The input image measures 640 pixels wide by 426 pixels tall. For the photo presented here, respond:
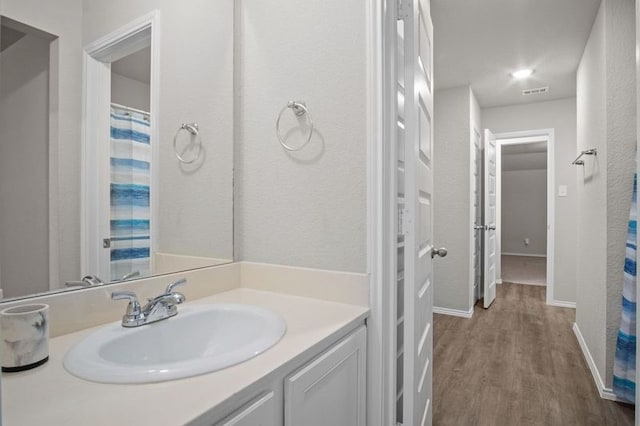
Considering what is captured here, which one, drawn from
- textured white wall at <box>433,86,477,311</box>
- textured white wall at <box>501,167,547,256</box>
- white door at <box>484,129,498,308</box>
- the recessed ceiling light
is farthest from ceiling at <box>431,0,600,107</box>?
textured white wall at <box>501,167,547,256</box>

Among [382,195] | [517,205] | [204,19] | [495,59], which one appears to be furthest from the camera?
[517,205]

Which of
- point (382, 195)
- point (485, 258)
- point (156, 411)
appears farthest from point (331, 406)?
point (485, 258)

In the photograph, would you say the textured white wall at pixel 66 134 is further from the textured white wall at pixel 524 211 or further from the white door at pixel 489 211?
the textured white wall at pixel 524 211

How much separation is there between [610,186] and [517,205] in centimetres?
691

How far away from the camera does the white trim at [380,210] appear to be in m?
1.13

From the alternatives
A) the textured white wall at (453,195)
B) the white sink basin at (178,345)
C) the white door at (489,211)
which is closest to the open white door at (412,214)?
the white sink basin at (178,345)

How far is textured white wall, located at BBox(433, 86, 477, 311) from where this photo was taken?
3.58 m

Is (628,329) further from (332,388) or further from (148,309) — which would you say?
(148,309)

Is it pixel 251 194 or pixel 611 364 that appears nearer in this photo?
pixel 251 194

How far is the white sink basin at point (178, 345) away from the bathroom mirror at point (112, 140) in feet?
0.75

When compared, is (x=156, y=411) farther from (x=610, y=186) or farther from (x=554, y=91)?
(x=554, y=91)

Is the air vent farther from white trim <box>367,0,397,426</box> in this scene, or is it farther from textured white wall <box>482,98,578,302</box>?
white trim <box>367,0,397,426</box>

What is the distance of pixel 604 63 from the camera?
6.95ft

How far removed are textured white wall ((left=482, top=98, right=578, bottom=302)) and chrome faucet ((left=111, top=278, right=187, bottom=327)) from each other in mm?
4445
